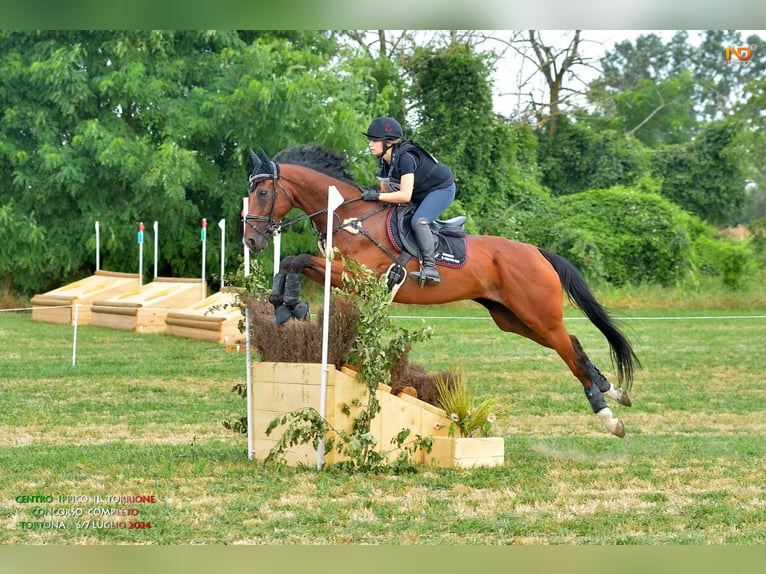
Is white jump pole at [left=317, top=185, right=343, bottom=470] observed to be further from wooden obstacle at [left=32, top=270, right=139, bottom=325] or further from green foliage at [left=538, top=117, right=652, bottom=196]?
green foliage at [left=538, top=117, right=652, bottom=196]

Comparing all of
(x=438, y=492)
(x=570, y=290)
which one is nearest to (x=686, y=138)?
(x=570, y=290)

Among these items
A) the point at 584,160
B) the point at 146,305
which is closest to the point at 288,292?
the point at 146,305

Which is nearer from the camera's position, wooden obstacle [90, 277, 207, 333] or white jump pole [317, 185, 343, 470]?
white jump pole [317, 185, 343, 470]

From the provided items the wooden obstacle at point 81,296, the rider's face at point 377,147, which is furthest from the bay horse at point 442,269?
the wooden obstacle at point 81,296

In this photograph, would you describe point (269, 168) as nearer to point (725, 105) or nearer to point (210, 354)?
point (210, 354)

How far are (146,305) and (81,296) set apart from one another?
87.2 inches

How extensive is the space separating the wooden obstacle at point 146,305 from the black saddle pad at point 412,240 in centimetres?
1004

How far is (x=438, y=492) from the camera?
5340mm

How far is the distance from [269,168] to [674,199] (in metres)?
25.6

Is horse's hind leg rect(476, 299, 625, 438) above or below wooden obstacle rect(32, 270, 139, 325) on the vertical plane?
below

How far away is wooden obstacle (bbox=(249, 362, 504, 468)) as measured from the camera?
5.76 metres

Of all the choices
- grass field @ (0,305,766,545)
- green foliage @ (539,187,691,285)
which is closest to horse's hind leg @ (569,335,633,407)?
grass field @ (0,305,766,545)

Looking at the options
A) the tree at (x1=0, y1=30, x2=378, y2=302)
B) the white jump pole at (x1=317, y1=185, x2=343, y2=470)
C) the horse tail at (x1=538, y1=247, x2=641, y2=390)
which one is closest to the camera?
the white jump pole at (x1=317, y1=185, x2=343, y2=470)

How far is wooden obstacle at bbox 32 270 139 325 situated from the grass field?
5469 mm
